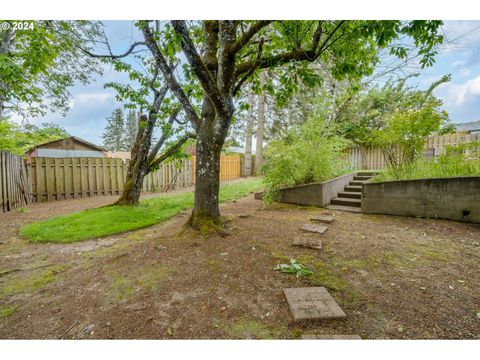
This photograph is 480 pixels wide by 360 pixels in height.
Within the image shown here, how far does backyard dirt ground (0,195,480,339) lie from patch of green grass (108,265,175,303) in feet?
0.04

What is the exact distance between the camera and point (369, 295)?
6.99 ft

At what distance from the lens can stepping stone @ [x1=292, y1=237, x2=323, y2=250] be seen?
3316mm

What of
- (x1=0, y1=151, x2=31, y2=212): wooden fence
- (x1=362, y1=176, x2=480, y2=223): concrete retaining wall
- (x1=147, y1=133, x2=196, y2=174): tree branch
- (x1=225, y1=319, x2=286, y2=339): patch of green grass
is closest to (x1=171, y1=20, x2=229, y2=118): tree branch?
(x1=225, y1=319, x2=286, y2=339): patch of green grass

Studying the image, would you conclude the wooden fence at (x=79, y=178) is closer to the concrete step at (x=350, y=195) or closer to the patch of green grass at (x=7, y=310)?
Result: the concrete step at (x=350, y=195)

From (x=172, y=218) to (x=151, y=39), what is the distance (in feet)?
12.3

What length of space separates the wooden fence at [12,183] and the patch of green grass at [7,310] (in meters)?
6.18

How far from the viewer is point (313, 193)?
20.3ft

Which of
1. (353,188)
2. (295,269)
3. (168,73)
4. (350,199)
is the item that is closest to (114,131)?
(168,73)

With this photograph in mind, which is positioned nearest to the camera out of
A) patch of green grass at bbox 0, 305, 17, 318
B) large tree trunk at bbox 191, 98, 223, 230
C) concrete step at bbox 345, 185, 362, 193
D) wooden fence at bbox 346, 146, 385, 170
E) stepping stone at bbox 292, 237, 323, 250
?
patch of green grass at bbox 0, 305, 17, 318

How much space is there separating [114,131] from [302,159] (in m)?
49.2

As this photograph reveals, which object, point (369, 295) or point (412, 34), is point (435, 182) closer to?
point (412, 34)

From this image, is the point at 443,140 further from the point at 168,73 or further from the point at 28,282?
the point at 28,282

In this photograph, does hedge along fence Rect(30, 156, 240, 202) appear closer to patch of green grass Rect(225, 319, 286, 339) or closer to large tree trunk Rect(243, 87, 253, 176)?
large tree trunk Rect(243, 87, 253, 176)

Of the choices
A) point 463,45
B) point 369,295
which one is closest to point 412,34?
point 463,45
